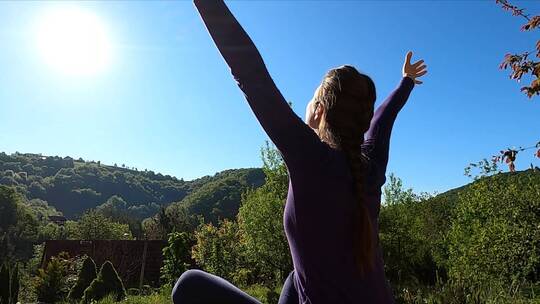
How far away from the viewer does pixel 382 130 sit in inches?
62.4

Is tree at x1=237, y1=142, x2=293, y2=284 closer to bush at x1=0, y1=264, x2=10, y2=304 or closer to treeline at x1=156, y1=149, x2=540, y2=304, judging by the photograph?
treeline at x1=156, y1=149, x2=540, y2=304

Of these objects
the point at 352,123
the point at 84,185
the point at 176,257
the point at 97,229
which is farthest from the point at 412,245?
the point at 84,185

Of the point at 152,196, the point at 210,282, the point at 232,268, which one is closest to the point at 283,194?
the point at 232,268

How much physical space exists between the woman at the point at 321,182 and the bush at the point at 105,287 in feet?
32.2

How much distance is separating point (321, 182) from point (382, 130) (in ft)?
1.96

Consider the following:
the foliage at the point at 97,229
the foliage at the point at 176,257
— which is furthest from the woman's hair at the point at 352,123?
the foliage at the point at 97,229

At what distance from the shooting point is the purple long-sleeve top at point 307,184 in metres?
1.04

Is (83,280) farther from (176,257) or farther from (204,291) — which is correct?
(204,291)

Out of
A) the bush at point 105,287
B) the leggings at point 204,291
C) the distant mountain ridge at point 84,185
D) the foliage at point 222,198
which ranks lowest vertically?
the bush at point 105,287

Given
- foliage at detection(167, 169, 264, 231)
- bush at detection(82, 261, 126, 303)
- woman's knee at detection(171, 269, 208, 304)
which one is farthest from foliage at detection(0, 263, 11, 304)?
foliage at detection(167, 169, 264, 231)

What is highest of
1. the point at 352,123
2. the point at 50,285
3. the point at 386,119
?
the point at 386,119

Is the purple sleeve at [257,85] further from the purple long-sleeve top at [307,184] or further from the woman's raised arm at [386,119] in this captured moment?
the woman's raised arm at [386,119]

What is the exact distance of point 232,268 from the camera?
14.4 metres

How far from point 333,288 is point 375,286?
0.14m
